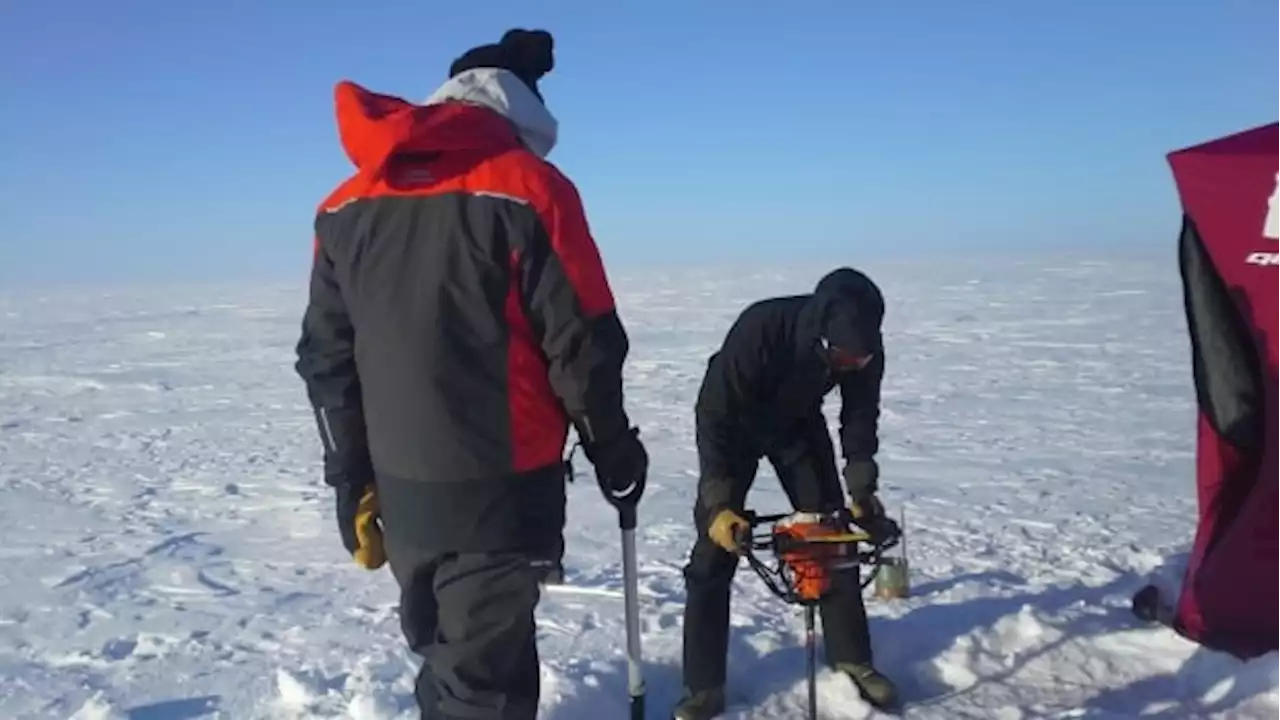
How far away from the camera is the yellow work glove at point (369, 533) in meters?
2.89

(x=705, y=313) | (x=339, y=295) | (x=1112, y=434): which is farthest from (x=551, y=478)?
(x=705, y=313)

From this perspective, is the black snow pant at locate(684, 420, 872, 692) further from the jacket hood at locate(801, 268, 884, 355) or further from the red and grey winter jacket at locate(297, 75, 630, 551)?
the red and grey winter jacket at locate(297, 75, 630, 551)

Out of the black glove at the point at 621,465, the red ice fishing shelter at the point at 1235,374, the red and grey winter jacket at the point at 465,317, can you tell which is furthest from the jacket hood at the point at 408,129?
the red ice fishing shelter at the point at 1235,374

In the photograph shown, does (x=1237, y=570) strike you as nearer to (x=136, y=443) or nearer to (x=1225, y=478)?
(x=1225, y=478)

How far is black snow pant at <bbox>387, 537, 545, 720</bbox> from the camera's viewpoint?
2.64m

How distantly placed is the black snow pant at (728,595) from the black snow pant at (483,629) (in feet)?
3.60

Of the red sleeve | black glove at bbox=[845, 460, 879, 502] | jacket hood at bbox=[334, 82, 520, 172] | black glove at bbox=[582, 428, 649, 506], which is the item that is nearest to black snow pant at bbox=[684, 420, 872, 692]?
black glove at bbox=[845, 460, 879, 502]

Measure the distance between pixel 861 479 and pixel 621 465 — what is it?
1169 millimetres

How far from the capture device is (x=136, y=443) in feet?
35.3

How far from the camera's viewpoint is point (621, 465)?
285 cm

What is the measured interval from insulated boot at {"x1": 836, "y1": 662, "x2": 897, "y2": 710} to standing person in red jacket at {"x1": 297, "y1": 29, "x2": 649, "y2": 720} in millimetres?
1534

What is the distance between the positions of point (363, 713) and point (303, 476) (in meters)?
5.52

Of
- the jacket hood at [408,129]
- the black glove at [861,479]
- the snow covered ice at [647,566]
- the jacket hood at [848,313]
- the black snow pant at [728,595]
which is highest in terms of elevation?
the jacket hood at [408,129]

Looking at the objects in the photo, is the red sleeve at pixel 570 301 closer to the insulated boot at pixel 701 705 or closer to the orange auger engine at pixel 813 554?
the orange auger engine at pixel 813 554
